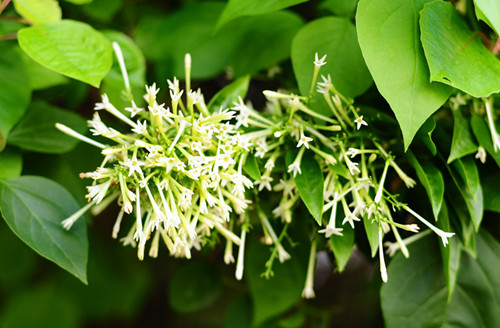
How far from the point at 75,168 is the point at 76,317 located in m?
0.51

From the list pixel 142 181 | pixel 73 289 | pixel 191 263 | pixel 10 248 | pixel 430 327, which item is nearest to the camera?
pixel 142 181

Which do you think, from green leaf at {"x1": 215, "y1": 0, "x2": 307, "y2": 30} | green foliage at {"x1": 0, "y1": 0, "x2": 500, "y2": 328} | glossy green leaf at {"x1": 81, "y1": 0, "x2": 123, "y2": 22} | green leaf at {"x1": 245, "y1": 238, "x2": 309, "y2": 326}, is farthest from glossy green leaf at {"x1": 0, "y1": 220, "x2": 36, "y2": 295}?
green leaf at {"x1": 215, "y1": 0, "x2": 307, "y2": 30}

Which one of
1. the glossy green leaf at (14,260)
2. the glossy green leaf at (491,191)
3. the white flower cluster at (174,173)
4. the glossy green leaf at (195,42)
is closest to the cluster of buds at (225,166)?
the white flower cluster at (174,173)

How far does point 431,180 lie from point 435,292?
6.3 inches

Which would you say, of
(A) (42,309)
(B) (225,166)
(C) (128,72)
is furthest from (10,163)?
(A) (42,309)

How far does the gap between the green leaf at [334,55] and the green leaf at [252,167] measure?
3.6 inches

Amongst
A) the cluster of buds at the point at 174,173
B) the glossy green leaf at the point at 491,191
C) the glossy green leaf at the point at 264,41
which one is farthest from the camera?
the glossy green leaf at the point at 264,41

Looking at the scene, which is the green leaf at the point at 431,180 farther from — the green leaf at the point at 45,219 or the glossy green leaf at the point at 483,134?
the green leaf at the point at 45,219

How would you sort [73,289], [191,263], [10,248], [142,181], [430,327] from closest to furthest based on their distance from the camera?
[142,181], [430,327], [191,263], [10,248], [73,289]

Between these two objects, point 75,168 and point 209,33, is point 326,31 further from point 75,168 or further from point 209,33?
point 75,168

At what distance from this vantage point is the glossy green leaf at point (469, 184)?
0.51 metres

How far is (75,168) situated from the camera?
0.79 meters

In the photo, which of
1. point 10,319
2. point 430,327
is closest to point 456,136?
point 430,327

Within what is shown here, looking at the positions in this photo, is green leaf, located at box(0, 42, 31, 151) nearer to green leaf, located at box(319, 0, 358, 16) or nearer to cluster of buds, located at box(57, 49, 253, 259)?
cluster of buds, located at box(57, 49, 253, 259)
